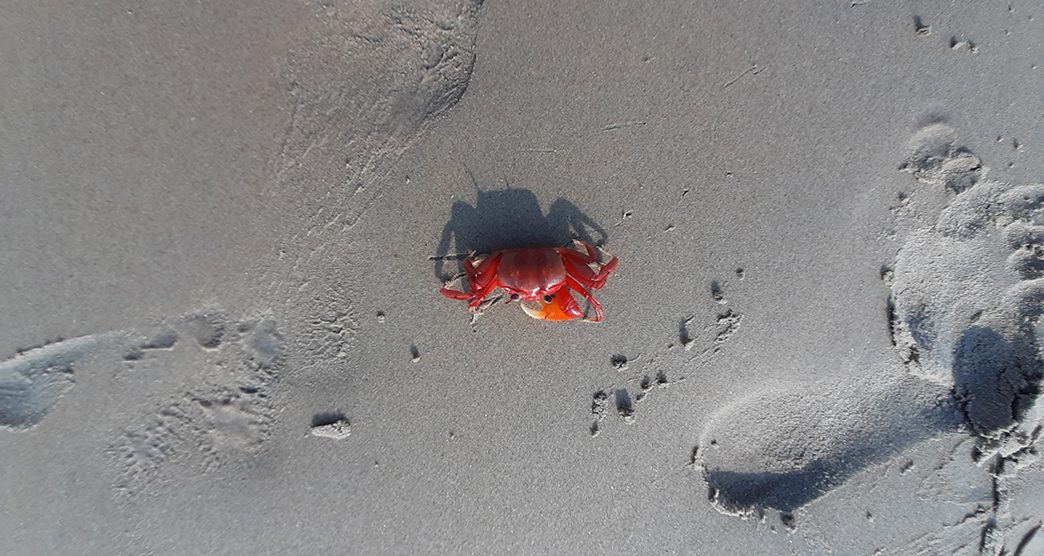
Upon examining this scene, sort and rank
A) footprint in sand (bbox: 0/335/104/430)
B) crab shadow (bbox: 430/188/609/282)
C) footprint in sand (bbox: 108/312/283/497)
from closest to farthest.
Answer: footprint in sand (bbox: 0/335/104/430) → footprint in sand (bbox: 108/312/283/497) → crab shadow (bbox: 430/188/609/282)

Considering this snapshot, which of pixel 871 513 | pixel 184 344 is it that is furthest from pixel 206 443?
pixel 871 513

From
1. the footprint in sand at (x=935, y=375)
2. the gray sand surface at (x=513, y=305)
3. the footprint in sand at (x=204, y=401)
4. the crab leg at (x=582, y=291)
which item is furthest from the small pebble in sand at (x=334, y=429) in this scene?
the footprint in sand at (x=935, y=375)

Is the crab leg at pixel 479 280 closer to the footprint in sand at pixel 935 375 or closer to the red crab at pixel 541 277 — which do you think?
the red crab at pixel 541 277

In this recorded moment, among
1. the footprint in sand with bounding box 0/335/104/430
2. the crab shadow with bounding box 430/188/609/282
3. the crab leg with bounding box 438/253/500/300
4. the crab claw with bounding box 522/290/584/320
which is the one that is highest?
the crab shadow with bounding box 430/188/609/282

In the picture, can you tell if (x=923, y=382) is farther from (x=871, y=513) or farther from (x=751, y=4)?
(x=751, y=4)

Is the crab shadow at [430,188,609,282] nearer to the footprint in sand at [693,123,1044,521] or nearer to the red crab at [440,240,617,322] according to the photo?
the red crab at [440,240,617,322]

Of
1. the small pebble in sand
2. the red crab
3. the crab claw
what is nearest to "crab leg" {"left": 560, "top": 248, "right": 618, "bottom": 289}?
the red crab
